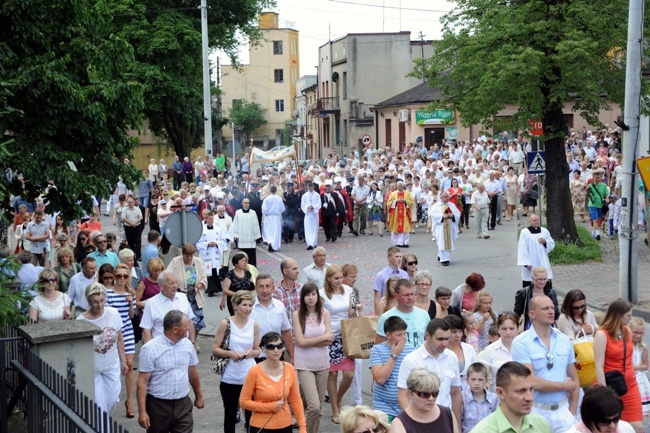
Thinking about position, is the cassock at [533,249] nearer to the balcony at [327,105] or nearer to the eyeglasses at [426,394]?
the eyeglasses at [426,394]

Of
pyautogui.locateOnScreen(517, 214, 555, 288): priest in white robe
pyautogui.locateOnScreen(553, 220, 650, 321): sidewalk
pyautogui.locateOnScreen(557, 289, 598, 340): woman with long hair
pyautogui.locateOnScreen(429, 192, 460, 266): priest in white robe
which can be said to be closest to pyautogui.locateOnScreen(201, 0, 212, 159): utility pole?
pyautogui.locateOnScreen(429, 192, 460, 266): priest in white robe

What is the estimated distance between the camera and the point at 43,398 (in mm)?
6762

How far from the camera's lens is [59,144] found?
42.7 ft

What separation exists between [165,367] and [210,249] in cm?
1147

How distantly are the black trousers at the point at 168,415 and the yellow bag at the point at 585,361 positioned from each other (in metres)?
3.42

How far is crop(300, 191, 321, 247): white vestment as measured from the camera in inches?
1092

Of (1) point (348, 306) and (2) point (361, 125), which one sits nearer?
(1) point (348, 306)

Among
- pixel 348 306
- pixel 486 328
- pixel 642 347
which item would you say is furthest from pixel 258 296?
pixel 642 347

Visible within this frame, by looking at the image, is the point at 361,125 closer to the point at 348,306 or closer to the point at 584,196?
the point at 584,196

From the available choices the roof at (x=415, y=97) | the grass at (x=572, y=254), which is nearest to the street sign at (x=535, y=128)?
the grass at (x=572, y=254)

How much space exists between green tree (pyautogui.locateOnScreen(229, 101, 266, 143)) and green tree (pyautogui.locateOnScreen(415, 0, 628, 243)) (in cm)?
8314

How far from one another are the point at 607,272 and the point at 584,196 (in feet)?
32.8

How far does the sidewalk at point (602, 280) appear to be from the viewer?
1823cm

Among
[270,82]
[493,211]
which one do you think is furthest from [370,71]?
[493,211]
